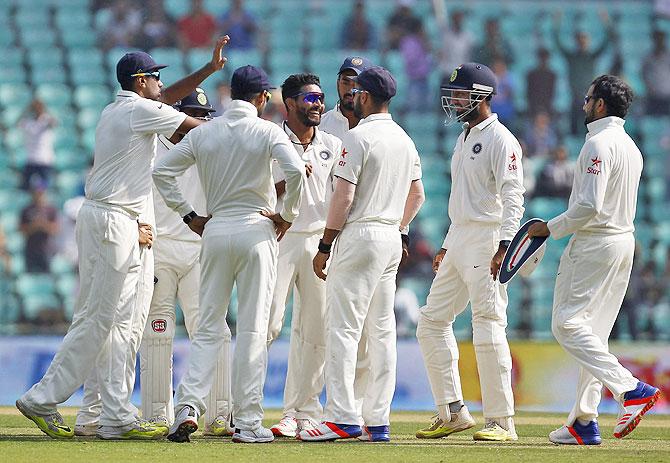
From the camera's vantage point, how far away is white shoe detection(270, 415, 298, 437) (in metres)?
7.93

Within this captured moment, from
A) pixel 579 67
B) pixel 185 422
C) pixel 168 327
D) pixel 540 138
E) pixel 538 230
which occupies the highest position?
pixel 579 67

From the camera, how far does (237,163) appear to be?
730 cm

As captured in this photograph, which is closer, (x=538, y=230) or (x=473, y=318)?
(x=538, y=230)

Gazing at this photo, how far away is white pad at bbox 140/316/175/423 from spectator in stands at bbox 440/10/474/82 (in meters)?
10.3

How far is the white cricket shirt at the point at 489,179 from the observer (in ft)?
25.5

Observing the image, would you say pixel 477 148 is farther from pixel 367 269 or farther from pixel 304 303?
pixel 304 303

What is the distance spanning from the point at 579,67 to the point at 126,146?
1142 centimetres

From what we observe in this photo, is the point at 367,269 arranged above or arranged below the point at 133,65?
below

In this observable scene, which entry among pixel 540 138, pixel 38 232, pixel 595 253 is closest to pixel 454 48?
pixel 540 138

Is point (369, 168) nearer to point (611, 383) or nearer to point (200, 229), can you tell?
point (200, 229)

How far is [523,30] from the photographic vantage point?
1862 centimetres

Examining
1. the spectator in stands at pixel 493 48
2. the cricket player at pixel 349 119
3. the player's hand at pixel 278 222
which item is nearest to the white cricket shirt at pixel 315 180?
the cricket player at pixel 349 119

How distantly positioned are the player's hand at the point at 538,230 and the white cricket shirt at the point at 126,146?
7.02 feet

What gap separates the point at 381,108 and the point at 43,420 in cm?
268
